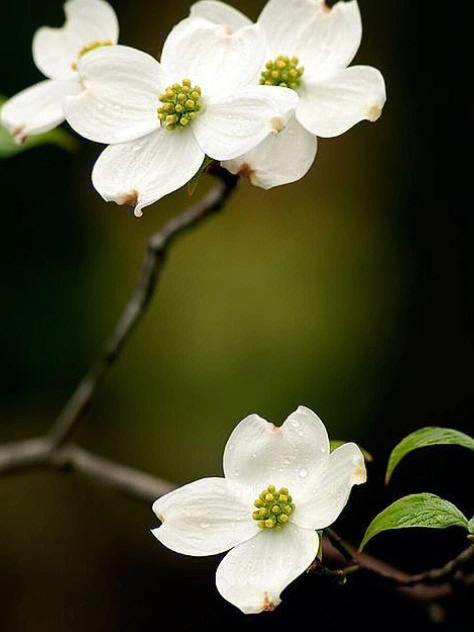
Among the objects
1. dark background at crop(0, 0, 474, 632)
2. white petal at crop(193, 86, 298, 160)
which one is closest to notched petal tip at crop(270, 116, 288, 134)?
white petal at crop(193, 86, 298, 160)

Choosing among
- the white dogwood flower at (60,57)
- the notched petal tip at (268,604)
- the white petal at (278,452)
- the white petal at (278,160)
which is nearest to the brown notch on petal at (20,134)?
the white dogwood flower at (60,57)

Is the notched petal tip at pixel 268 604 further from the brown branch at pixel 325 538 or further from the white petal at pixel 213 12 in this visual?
the white petal at pixel 213 12

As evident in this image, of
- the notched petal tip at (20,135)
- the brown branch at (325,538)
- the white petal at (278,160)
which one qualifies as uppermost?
the notched petal tip at (20,135)

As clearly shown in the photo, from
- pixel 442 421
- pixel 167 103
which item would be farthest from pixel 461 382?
pixel 167 103

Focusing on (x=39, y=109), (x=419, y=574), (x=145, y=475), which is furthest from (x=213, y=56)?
(x=145, y=475)

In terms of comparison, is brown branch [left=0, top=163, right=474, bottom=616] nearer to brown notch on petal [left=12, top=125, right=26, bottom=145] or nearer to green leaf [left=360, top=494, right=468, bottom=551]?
green leaf [left=360, top=494, right=468, bottom=551]

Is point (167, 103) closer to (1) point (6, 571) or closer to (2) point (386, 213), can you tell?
(2) point (386, 213)

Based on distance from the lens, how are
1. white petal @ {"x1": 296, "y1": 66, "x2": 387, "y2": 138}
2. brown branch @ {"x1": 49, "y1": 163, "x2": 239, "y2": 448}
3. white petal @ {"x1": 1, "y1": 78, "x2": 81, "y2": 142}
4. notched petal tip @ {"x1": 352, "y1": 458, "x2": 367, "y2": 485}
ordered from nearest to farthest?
notched petal tip @ {"x1": 352, "y1": 458, "x2": 367, "y2": 485} → white petal @ {"x1": 296, "y1": 66, "x2": 387, "y2": 138} → white petal @ {"x1": 1, "y1": 78, "x2": 81, "y2": 142} → brown branch @ {"x1": 49, "y1": 163, "x2": 239, "y2": 448}
